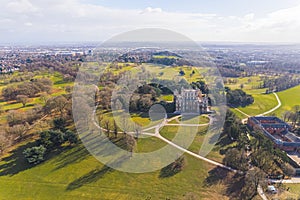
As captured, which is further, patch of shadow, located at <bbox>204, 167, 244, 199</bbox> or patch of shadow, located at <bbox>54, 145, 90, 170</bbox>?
patch of shadow, located at <bbox>54, 145, 90, 170</bbox>

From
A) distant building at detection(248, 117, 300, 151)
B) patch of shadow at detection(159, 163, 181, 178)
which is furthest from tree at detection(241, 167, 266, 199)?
distant building at detection(248, 117, 300, 151)

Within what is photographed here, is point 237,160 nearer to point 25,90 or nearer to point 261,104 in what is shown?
point 261,104

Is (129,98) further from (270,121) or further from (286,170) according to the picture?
(286,170)

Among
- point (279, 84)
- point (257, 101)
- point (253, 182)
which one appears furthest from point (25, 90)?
point (279, 84)

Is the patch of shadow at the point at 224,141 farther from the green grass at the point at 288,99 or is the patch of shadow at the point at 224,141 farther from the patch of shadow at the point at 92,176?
the green grass at the point at 288,99

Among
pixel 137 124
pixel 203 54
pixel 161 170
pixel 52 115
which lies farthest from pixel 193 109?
pixel 203 54

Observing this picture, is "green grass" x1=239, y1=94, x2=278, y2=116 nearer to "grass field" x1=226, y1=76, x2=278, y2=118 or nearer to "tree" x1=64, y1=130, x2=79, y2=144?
"grass field" x1=226, y1=76, x2=278, y2=118
